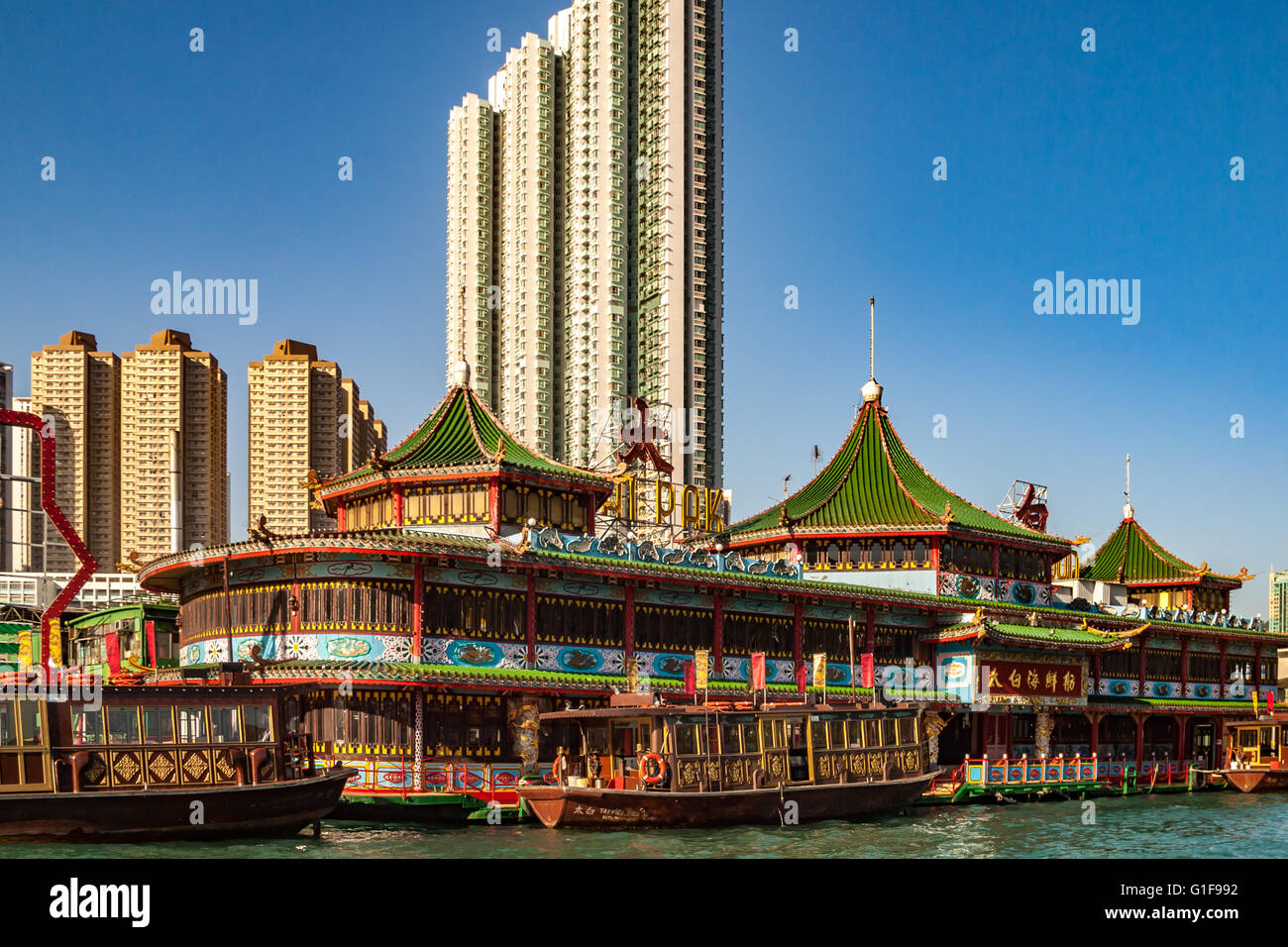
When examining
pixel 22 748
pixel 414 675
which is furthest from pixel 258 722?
pixel 414 675

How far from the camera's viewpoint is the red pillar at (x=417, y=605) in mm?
35688

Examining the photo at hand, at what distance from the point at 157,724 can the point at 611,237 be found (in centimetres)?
7422

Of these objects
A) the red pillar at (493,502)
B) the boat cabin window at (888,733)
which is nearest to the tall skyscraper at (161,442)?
the red pillar at (493,502)

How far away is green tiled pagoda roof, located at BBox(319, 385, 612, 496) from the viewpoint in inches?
1608

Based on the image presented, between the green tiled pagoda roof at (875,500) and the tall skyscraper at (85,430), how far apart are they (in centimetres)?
7480

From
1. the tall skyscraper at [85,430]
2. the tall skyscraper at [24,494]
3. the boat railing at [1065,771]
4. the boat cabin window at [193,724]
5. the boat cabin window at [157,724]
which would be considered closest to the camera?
the boat cabin window at [157,724]

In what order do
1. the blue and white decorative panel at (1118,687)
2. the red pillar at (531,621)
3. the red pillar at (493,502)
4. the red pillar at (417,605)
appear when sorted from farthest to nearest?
the blue and white decorative panel at (1118,687)
the red pillar at (493,502)
the red pillar at (531,621)
the red pillar at (417,605)

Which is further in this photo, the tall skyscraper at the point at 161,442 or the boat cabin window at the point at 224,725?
the tall skyscraper at the point at 161,442

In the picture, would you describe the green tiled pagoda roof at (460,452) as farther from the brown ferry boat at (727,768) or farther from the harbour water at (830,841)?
the harbour water at (830,841)

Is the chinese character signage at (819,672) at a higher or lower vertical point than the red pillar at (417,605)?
lower
